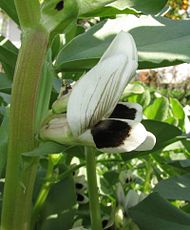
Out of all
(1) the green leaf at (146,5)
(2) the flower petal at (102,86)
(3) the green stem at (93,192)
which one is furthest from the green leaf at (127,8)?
(3) the green stem at (93,192)

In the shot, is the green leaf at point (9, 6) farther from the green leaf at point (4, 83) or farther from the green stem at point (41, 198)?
the green stem at point (41, 198)

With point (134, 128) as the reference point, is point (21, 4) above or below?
above

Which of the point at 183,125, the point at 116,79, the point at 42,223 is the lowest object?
the point at 42,223

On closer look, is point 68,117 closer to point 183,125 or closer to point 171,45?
point 171,45

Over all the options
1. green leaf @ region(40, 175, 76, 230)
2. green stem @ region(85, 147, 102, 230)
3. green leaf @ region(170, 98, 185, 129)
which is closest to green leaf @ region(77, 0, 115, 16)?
green stem @ region(85, 147, 102, 230)

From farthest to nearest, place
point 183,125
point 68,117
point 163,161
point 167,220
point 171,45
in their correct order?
point 183,125 → point 163,161 → point 167,220 → point 171,45 → point 68,117

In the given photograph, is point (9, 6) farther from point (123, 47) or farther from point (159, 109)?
point (159, 109)

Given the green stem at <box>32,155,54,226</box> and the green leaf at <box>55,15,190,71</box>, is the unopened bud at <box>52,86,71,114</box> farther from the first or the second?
the green stem at <box>32,155,54,226</box>

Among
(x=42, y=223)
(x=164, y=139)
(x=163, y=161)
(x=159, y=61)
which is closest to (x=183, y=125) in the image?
(x=163, y=161)
